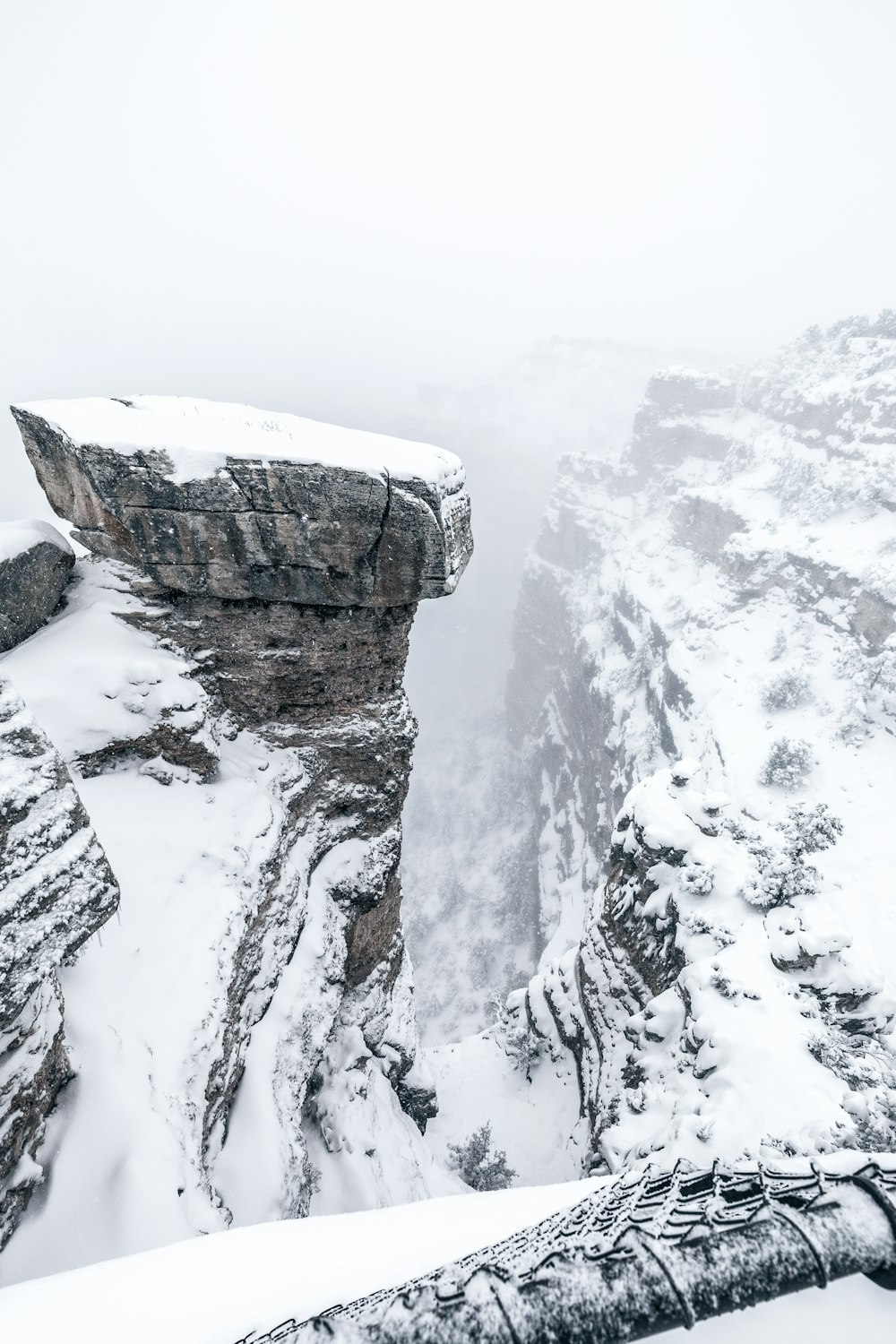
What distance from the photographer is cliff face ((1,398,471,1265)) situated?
7156mm

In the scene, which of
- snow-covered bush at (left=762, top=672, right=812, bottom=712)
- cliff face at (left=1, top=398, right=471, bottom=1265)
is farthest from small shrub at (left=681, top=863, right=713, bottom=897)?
snow-covered bush at (left=762, top=672, right=812, bottom=712)

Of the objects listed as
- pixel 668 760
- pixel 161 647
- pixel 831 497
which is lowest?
pixel 668 760

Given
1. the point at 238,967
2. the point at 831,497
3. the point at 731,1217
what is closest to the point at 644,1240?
the point at 731,1217

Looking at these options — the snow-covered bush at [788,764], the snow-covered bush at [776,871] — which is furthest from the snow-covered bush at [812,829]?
the snow-covered bush at [788,764]

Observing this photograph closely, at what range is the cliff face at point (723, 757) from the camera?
404 inches

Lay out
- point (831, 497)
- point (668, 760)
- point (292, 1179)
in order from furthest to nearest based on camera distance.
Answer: point (831, 497)
point (668, 760)
point (292, 1179)

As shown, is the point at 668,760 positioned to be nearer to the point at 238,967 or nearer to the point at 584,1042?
the point at 584,1042

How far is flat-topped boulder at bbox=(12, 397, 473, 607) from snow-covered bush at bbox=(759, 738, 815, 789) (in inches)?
1107

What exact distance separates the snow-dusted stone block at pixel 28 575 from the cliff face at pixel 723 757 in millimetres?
12983

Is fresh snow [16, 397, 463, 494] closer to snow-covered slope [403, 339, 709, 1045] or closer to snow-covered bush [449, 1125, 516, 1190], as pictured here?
snow-covered bush [449, 1125, 516, 1190]

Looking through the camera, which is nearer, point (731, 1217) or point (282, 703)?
point (731, 1217)

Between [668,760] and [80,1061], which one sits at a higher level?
[80,1061]

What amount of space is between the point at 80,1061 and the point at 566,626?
238 ft

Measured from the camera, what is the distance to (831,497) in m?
44.9
